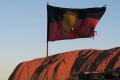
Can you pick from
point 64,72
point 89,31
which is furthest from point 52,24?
point 64,72

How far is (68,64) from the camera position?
8662cm

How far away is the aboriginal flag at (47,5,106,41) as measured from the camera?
23.1 metres

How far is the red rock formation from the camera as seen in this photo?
248 ft

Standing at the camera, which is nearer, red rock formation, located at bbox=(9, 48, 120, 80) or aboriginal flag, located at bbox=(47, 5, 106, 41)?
aboriginal flag, located at bbox=(47, 5, 106, 41)

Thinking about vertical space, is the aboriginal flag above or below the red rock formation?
above

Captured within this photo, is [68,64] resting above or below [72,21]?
below

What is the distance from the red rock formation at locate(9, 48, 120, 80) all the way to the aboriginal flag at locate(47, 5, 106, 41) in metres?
48.1

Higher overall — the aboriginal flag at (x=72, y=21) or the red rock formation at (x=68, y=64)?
the aboriginal flag at (x=72, y=21)

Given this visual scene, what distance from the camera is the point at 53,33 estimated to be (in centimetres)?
2297

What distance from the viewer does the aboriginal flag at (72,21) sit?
23.1 meters

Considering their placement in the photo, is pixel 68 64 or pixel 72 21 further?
pixel 68 64

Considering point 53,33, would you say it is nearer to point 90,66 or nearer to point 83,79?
point 83,79

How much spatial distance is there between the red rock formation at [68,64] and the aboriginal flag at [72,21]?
48134 millimetres

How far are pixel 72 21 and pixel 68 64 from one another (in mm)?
63088
